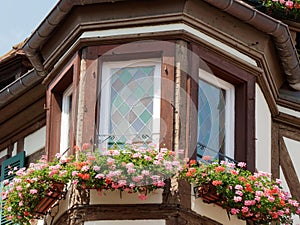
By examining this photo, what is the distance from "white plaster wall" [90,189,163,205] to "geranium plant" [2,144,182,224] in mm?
112

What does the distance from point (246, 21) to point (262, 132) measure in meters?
1.38

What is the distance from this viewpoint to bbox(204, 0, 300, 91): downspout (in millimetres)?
12805

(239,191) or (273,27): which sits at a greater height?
(273,27)

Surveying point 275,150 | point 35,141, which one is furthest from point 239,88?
point 35,141

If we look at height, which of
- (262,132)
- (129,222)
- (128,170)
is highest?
(262,132)

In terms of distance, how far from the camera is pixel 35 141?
15.0 meters

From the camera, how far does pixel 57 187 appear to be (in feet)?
40.0

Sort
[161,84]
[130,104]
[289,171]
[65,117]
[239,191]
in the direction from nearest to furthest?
[239,191] → [161,84] → [130,104] → [65,117] → [289,171]

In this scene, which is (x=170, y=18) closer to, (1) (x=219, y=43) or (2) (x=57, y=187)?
(1) (x=219, y=43)

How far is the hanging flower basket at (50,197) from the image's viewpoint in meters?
12.2

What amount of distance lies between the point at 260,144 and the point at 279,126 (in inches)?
34.7

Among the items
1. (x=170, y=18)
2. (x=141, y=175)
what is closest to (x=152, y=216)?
(x=141, y=175)

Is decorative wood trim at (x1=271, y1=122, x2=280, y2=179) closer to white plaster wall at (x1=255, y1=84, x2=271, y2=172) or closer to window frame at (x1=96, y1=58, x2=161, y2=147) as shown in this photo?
white plaster wall at (x1=255, y1=84, x2=271, y2=172)

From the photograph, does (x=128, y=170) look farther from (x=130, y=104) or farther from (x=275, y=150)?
(x=275, y=150)
